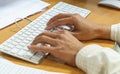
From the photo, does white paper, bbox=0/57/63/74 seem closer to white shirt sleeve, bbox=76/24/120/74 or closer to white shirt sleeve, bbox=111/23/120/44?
white shirt sleeve, bbox=76/24/120/74

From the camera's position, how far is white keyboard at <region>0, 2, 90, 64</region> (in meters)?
0.82

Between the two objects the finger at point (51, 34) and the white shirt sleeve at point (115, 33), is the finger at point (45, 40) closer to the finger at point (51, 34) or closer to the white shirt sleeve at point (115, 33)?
the finger at point (51, 34)

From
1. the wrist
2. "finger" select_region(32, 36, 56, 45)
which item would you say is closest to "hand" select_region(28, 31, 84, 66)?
"finger" select_region(32, 36, 56, 45)

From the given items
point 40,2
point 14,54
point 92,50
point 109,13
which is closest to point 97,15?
point 109,13

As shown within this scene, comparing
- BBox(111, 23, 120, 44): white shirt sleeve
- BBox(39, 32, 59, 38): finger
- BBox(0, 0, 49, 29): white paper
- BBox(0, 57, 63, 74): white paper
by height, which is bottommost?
BBox(0, 57, 63, 74): white paper

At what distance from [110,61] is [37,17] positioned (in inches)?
17.0

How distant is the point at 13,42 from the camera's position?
867 mm

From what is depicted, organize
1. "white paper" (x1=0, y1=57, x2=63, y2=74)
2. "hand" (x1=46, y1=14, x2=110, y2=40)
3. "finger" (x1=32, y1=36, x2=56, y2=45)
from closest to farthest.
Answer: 1. "white paper" (x1=0, y1=57, x2=63, y2=74)
2. "finger" (x1=32, y1=36, x2=56, y2=45)
3. "hand" (x1=46, y1=14, x2=110, y2=40)

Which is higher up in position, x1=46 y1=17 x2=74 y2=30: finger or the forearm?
x1=46 y1=17 x2=74 y2=30: finger

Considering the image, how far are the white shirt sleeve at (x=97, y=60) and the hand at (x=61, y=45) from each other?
1.2 inches

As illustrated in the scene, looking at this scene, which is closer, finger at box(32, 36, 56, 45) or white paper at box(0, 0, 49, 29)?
finger at box(32, 36, 56, 45)

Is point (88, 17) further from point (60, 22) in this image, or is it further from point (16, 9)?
point (16, 9)

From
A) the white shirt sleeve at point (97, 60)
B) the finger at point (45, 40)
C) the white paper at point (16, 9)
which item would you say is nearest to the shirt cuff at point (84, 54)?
the white shirt sleeve at point (97, 60)

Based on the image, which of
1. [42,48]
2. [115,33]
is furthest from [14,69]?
[115,33]
